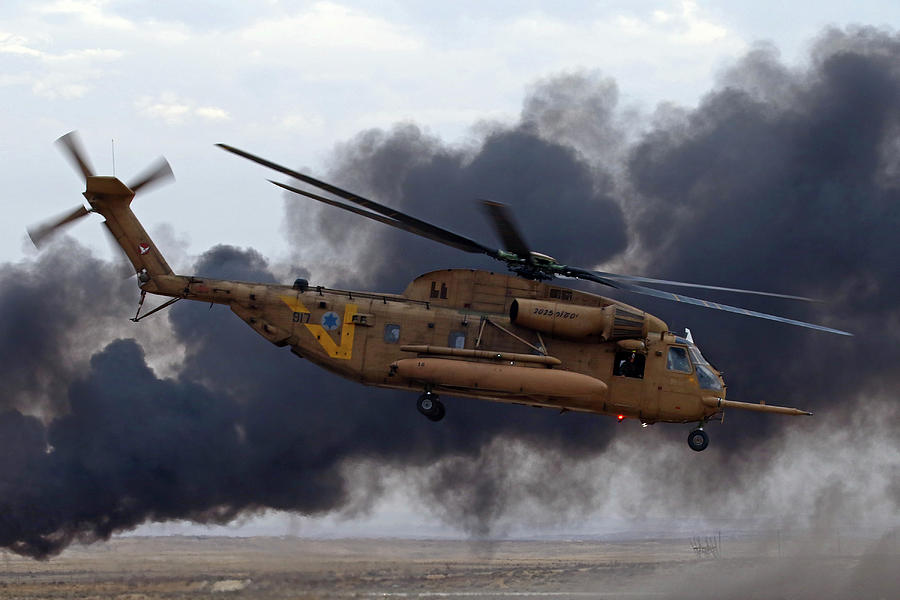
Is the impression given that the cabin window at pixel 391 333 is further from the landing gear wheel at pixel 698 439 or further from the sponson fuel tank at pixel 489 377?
the landing gear wheel at pixel 698 439

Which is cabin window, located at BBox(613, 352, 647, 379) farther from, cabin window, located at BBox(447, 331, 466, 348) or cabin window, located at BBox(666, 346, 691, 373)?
cabin window, located at BBox(447, 331, 466, 348)

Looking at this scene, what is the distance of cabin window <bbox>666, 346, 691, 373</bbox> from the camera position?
1503 inches

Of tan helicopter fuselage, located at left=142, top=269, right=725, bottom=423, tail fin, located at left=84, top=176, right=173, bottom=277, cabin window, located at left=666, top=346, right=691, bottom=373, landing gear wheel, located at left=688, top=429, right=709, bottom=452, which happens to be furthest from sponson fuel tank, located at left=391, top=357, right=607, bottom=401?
tail fin, located at left=84, top=176, right=173, bottom=277

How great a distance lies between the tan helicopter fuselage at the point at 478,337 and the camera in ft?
120

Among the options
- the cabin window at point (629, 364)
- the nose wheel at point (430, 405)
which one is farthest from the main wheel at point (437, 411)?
the cabin window at point (629, 364)

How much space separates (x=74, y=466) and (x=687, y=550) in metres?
36.2

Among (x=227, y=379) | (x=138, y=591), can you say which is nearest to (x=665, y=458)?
(x=227, y=379)

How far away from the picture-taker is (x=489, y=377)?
36250mm

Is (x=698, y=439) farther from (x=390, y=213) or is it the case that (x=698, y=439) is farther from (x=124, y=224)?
(x=124, y=224)

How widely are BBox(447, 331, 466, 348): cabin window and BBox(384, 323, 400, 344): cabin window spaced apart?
151 cm

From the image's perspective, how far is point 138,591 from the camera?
51000mm

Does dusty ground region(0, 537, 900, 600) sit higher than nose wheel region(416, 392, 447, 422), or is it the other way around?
nose wheel region(416, 392, 447, 422)

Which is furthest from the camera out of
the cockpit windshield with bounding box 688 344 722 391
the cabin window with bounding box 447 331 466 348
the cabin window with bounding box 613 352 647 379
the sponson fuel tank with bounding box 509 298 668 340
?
the cockpit windshield with bounding box 688 344 722 391

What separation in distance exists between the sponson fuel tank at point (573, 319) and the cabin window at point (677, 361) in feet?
5.70
